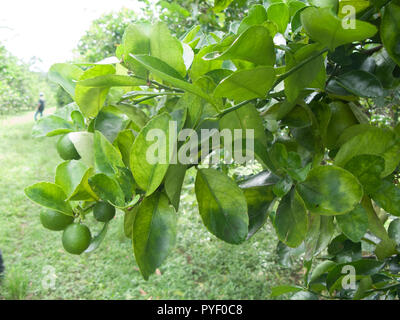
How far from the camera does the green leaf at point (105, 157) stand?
298 millimetres

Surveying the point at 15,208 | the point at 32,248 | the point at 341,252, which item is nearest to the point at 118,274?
the point at 32,248

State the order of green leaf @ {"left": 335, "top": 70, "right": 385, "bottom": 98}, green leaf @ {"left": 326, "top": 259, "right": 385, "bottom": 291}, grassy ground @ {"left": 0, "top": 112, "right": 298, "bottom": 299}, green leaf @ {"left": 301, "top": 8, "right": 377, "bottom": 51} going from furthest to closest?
grassy ground @ {"left": 0, "top": 112, "right": 298, "bottom": 299} < green leaf @ {"left": 326, "top": 259, "right": 385, "bottom": 291} < green leaf @ {"left": 335, "top": 70, "right": 385, "bottom": 98} < green leaf @ {"left": 301, "top": 8, "right": 377, "bottom": 51}

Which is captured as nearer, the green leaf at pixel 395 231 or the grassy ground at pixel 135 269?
the green leaf at pixel 395 231

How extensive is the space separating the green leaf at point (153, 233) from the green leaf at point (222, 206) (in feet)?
0.13

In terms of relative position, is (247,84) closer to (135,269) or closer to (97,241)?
(97,241)

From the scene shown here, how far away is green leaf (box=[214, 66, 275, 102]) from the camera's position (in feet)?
0.81

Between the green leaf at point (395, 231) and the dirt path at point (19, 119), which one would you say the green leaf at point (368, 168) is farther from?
the dirt path at point (19, 119)

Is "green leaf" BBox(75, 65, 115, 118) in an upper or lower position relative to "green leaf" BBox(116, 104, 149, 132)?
upper

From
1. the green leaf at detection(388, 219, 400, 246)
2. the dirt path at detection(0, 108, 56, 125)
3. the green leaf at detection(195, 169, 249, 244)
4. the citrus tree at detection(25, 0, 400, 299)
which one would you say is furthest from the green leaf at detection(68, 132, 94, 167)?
the dirt path at detection(0, 108, 56, 125)

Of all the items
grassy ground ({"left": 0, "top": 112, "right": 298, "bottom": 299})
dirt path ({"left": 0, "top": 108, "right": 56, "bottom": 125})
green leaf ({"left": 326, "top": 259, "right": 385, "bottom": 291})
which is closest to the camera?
green leaf ({"left": 326, "top": 259, "right": 385, "bottom": 291})

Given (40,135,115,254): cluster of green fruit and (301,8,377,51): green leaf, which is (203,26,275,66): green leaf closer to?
(301,8,377,51): green leaf

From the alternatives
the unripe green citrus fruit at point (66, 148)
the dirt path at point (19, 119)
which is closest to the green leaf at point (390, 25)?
the unripe green citrus fruit at point (66, 148)

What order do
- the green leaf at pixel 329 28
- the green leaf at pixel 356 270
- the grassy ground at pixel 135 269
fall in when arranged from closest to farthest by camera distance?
the green leaf at pixel 329 28 < the green leaf at pixel 356 270 < the grassy ground at pixel 135 269
